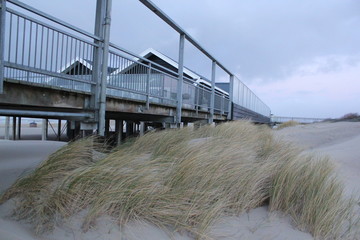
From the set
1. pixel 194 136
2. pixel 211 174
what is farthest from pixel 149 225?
pixel 194 136

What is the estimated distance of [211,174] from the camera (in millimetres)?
3736

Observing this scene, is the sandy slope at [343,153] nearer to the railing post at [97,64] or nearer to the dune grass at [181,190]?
the dune grass at [181,190]

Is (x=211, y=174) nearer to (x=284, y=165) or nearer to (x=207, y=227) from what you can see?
(x=207, y=227)

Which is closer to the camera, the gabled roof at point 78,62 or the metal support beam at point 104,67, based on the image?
the gabled roof at point 78,62

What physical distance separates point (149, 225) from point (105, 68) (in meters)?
3.17

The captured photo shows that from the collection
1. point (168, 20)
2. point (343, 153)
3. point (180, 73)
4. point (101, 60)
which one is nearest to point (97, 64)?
point (101, 60)

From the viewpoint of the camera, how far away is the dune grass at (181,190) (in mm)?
2951

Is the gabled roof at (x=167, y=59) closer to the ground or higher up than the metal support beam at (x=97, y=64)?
higher up

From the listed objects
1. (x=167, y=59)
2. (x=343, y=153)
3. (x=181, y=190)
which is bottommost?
(x=181, y=190)

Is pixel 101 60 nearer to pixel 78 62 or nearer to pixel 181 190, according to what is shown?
pixel 78 62

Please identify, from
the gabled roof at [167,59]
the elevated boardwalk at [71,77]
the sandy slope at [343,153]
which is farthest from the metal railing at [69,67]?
the gabled roof at [167,59]

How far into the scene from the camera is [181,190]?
333 cm

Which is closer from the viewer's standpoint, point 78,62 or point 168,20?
point 78,62

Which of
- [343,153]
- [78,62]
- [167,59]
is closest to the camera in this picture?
[78,62]
